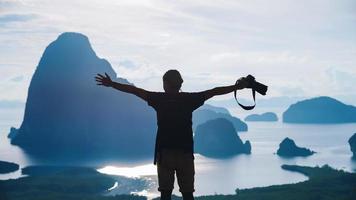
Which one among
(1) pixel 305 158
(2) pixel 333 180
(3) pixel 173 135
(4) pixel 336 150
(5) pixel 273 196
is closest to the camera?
(3) pixel 173 135

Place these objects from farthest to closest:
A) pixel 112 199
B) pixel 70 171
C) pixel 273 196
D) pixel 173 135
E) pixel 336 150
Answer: pixel 336 150 → pixel 70 171 → pixel 273 196 → pixel 112 199 → pixel 173 135

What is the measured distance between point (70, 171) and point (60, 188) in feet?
95.8

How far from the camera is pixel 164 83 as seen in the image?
5.64 m

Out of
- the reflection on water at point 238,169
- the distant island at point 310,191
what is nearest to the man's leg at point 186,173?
the distant island at point 310,191

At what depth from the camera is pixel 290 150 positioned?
575ft

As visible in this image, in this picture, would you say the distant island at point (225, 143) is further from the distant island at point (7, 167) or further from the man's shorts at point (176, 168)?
the man's shorts at point (176, 168)

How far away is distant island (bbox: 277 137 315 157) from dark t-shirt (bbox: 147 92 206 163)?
173 m

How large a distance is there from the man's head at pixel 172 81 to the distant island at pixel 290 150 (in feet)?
567

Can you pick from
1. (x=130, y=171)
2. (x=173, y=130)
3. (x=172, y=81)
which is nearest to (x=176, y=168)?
(x=173, y=130)

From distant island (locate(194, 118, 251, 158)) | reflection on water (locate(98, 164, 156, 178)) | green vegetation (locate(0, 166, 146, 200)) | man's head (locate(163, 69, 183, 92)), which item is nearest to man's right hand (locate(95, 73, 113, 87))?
man's head (locate(163, 69, 183, 92))

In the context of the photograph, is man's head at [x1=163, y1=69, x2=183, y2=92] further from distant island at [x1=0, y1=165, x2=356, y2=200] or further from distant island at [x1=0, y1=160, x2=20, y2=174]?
distant island at [x1=0, y1=160, x2=20, y2=174]

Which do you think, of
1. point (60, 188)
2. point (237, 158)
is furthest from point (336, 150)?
point (60, 188)

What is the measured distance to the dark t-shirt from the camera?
18.3 ft

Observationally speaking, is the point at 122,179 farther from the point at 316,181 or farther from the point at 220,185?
the point at 316,181
